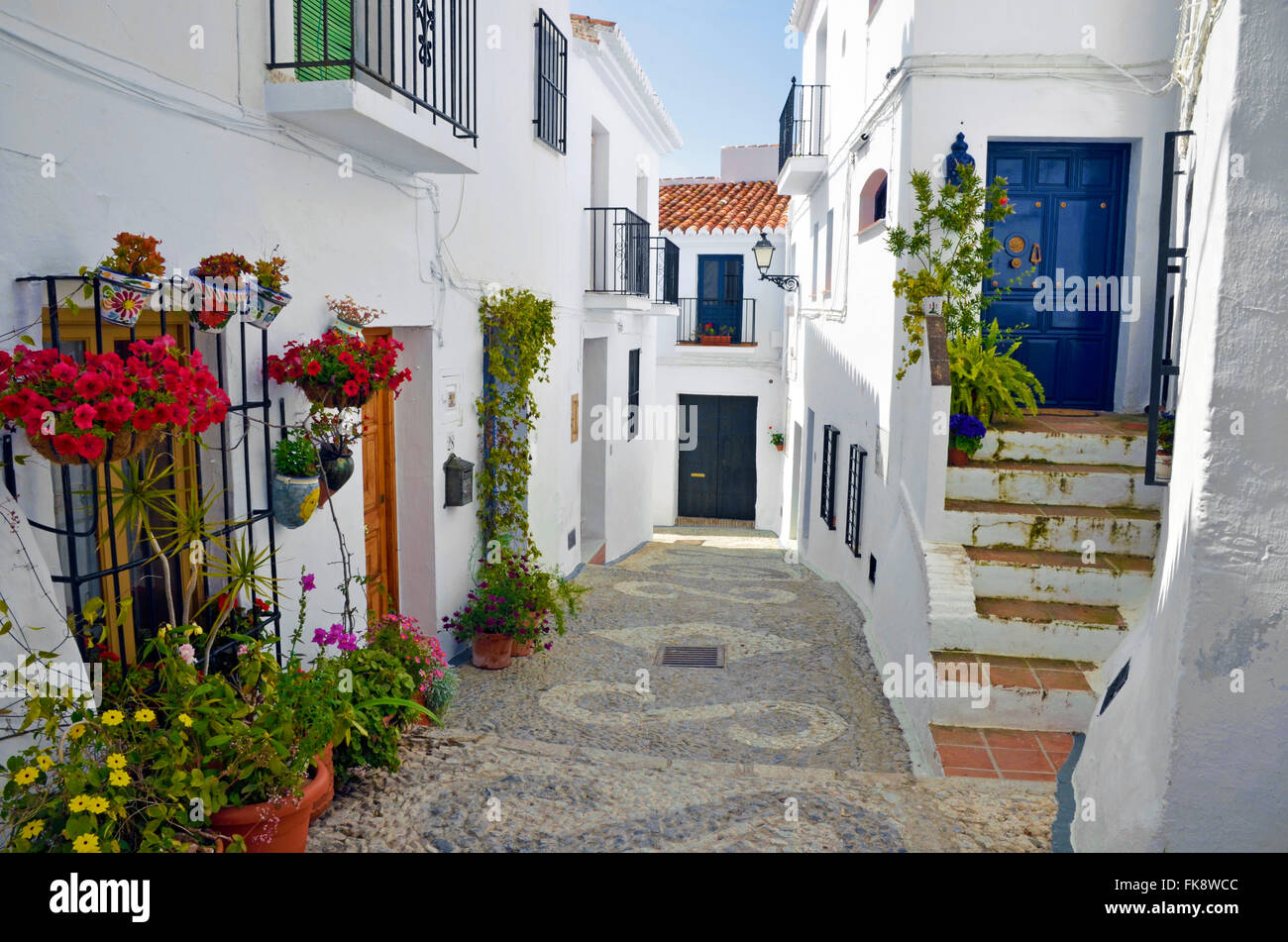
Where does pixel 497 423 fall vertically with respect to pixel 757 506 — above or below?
above

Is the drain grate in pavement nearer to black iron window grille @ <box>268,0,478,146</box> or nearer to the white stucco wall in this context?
black iron window grille @ <box>268,0,478,146</box>

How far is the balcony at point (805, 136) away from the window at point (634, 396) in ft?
11.5

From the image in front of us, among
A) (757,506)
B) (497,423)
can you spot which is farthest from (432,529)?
(757,506)

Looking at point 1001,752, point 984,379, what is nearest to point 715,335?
point 984,379

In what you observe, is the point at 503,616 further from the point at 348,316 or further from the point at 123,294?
the point at 123,294

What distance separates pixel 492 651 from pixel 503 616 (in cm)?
27

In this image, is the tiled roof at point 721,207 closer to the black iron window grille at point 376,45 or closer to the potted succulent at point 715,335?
the potted succulent at point 715,335

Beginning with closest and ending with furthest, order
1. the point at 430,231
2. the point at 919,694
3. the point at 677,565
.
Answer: the point at 919,694
the point at 430,231
the point at 677,565

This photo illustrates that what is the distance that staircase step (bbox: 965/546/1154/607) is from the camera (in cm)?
646

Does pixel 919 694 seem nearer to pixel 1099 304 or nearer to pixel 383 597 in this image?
pixel 383 597

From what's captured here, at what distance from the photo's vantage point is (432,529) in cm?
738

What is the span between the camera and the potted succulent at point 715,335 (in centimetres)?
2109
